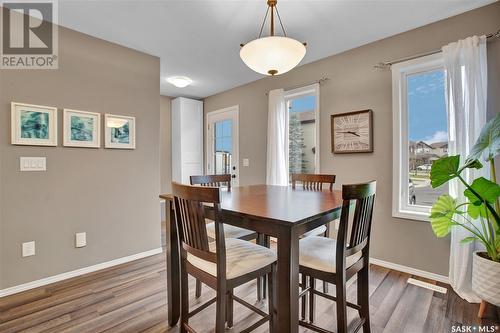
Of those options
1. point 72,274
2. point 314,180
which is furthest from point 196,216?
point 72,274

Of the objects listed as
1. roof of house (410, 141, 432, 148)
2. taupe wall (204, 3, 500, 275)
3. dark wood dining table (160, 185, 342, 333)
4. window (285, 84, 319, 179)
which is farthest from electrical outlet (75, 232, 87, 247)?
roof of house (410, 141, 432, 148)

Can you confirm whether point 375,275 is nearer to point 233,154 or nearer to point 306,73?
point 306,73

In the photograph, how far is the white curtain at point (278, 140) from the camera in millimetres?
3445

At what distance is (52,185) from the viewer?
7.58 ft

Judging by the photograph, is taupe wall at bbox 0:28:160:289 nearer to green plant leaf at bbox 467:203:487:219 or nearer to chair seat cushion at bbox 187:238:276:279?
chair seat cushion at bbox 187:238:276:279

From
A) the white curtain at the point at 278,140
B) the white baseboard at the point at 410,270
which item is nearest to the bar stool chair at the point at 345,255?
the white baseboard at the point at 410,270

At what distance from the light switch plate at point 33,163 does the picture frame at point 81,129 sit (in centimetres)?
24

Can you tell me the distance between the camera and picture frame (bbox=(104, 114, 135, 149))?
2650 millimetres

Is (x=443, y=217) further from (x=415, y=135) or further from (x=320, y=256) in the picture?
(x=320, y=256)

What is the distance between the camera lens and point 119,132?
273 cm

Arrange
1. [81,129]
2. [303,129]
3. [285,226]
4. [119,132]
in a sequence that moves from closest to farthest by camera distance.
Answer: [285,226] < [81,129] < [119,132] < [303,129]

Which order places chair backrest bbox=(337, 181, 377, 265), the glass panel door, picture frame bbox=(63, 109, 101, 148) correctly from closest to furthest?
chair backrest bbox=(337, 181, 377, 265) → picture frame bbox=(63, 109, 101, 148) → the glass panel door

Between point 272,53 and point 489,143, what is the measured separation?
1506mm

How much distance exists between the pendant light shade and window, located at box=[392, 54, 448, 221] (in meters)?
1.44
